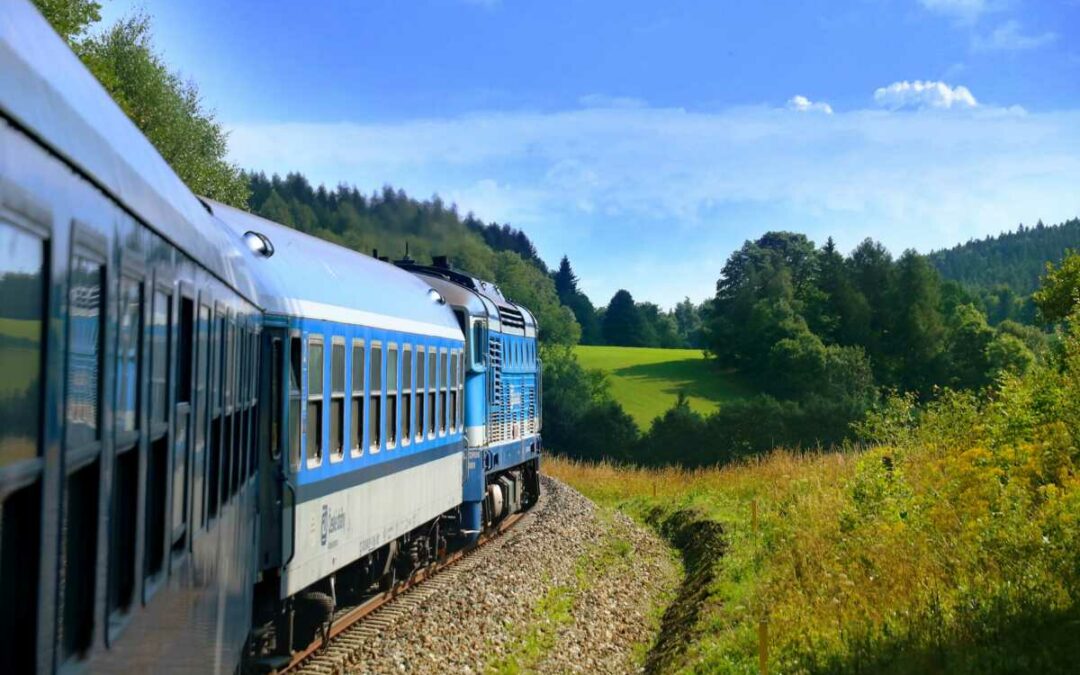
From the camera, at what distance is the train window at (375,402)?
11461mm

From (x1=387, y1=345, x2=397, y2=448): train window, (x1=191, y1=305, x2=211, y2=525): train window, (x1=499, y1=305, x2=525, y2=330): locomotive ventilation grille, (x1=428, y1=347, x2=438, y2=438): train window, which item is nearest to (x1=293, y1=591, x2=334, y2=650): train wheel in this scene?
(x1=387, y1=345, x2=397, y2=448): train window

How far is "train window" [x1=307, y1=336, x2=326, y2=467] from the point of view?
9.53 m

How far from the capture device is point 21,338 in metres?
2.24

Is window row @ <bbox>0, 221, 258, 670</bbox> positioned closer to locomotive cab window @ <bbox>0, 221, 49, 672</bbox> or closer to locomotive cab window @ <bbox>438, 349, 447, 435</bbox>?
locomotive cab window @ <bbox>0, 221, 49, 672</bbox>

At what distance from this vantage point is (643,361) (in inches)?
A: 4311

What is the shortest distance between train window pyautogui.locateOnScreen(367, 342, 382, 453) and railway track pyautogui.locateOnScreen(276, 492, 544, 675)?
68.1 inches

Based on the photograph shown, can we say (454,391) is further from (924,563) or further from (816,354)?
(816,354)

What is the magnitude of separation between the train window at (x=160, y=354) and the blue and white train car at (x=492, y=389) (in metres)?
12.7

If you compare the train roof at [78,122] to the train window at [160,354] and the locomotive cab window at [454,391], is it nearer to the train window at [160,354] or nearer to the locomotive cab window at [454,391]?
the train window at [160,354]

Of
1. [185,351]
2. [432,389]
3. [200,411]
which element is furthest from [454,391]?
[185,351]

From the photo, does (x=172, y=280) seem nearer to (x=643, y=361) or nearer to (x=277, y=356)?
(x=277, y=356)

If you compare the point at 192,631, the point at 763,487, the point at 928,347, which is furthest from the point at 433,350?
the point at 928,347

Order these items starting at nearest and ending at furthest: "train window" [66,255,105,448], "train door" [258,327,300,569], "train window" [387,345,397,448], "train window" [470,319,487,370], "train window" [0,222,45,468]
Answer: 1. "train window" [0,222,45,468]
2. "train window" [66,255,105,448]
3. "train door" [258,327,300,569]
4. "train window" [387,345,397,448]
5. "train window" [470,319,487,370]

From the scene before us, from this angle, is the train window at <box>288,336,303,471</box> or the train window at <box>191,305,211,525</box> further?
the train window at <box>288,336,303,471</box>
